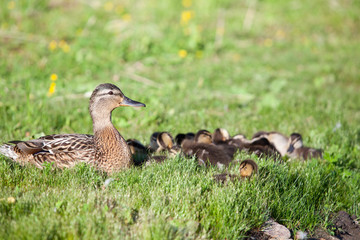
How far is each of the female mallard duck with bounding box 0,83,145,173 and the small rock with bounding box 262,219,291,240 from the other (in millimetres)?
1716

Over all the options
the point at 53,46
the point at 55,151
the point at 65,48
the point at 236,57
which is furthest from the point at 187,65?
the point at 55,151

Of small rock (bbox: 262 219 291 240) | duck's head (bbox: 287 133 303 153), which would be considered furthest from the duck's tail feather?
duck's head (bbox: 287 133 303 153)

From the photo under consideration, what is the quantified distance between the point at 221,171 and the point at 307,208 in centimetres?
104

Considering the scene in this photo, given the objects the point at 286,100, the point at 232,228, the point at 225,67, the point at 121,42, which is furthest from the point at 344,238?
the point at 121,42

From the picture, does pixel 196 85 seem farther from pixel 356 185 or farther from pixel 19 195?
pixel 19 195

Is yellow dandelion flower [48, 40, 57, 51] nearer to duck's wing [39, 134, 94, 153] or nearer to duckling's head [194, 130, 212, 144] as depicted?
duck's wing [39, 134, 94, 153]

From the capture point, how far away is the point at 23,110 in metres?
6.75

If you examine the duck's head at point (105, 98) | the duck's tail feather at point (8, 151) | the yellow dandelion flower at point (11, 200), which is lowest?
the yellow dandelion flower at point (11, 200)

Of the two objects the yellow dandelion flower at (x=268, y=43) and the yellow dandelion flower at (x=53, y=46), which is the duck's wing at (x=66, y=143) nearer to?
the yellow dandelion flower at (x=53, y=46)

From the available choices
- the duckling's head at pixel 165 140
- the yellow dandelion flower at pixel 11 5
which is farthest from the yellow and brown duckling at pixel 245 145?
the yellow dandelion flower at pixel 11 5

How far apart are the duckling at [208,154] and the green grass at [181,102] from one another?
1.25 feet

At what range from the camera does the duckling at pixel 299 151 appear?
5.68 metres

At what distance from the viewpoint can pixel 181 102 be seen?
783cm

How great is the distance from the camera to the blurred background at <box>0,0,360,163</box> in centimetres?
688
